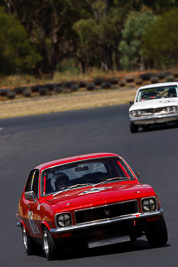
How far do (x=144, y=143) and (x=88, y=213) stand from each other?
43.2 feet

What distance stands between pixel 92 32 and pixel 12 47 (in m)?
8.89

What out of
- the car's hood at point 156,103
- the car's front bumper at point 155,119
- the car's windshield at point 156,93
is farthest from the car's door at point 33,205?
the car's windshield at point 156,93

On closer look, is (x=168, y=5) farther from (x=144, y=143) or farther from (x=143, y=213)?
(x=143, y=213)

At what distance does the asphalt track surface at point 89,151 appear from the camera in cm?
834

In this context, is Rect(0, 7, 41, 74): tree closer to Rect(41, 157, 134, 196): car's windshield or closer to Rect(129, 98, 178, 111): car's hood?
Rect(129, 98, 178, 111): car's hood

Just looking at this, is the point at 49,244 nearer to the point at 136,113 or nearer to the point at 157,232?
the point at 157,232

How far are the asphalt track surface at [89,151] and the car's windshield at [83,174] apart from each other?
2.93ft

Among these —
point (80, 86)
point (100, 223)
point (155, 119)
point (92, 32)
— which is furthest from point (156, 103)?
point (92, 32)

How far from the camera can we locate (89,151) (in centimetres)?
2089

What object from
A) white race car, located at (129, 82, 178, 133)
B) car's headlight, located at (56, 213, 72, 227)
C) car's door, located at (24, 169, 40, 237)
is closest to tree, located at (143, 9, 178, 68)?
white race car, located at (129, 82, 178, 133)

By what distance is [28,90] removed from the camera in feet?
170

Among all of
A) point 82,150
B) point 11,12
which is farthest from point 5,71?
point 82,150

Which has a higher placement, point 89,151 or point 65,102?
point 89,151

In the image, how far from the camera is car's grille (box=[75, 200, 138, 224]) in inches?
318
